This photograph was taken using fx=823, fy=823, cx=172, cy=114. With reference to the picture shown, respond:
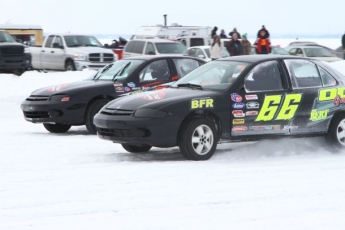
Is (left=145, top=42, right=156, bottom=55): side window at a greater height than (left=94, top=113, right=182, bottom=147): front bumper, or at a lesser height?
lesser

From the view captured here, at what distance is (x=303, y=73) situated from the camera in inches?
470

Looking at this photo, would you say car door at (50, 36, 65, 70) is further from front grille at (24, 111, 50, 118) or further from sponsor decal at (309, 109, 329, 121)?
sponsor decal at (309, 109, 329, 121)

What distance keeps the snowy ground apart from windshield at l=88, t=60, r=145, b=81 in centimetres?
169

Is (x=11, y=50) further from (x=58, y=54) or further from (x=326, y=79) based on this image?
(x=326, y=79)

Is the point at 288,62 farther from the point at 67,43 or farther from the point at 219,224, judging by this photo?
the point at 67,43

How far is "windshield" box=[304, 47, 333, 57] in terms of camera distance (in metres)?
35.6

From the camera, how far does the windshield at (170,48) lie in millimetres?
28891

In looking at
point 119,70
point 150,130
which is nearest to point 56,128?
point 119,70

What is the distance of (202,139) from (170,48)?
Answer: 18.5 metres

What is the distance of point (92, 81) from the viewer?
1490cm

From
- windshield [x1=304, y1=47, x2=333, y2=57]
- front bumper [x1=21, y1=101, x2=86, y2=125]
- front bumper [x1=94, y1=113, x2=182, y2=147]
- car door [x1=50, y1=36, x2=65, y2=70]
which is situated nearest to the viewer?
front bumper [x1=94, y1=113, x2=182, y2=147]

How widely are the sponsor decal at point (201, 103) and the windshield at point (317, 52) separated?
25.2m

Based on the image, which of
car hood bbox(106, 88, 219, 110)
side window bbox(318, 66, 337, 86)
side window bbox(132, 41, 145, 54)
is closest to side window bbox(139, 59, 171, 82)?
car hood bbox(106, 88, 219, 110)

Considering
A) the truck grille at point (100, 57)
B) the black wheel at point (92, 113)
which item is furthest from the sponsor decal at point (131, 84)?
the truck grille at point (100, 57)
